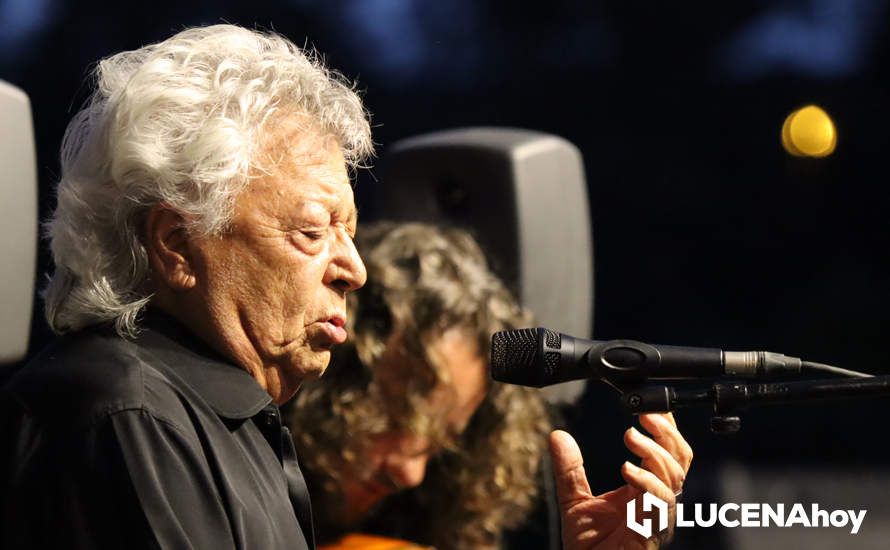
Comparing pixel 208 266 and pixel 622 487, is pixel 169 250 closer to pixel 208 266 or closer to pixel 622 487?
pixel 208 266

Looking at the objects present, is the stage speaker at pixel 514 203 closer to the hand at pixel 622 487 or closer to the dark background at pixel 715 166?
the hand at pixel 622 487

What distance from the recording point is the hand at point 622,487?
183cm

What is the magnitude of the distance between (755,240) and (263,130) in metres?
3.82

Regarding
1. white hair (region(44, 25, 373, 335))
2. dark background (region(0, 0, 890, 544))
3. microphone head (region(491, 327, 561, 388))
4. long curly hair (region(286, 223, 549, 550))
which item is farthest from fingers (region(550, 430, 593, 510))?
dark background (region(0, 0, 890, 544))

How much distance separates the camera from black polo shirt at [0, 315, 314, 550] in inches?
59.0

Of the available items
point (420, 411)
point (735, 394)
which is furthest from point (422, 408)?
point (735, 394)

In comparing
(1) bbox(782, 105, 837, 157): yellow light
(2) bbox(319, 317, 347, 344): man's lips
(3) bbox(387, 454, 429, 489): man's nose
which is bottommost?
(3) bbox(387, 454, 429, 489): man's nose

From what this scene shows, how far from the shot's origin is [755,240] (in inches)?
210

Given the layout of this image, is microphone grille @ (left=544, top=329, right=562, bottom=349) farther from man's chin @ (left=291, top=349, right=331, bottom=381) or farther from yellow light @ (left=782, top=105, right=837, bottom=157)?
yellow light @ (left=782, top=105, right=837, bottom=157)

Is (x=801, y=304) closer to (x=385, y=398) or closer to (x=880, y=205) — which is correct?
(x=880, y=205)

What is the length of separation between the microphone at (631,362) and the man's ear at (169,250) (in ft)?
1.47

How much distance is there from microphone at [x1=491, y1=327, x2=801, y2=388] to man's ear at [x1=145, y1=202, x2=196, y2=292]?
447 mm

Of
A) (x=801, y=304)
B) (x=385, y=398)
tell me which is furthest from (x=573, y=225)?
(x=801, y=304)

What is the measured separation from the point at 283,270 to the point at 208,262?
0.10 meters
